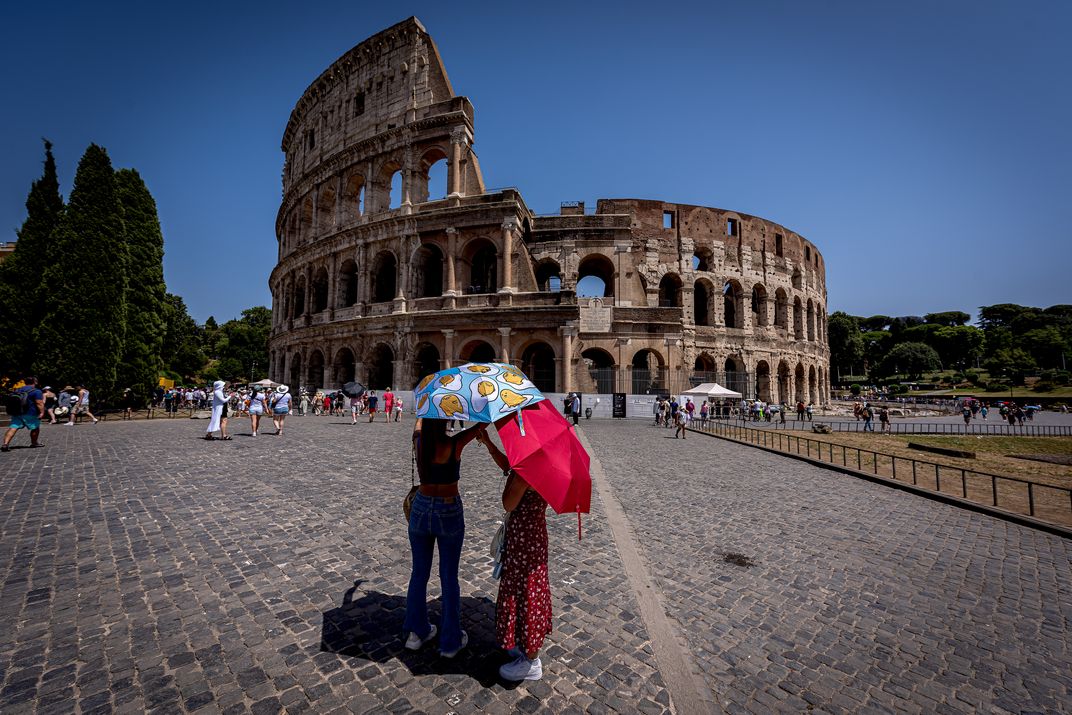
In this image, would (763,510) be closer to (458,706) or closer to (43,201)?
(458,706)

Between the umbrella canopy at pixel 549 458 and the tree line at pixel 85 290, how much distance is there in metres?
25.8

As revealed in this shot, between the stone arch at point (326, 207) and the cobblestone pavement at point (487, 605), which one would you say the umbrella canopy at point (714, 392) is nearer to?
the cobblestone pavement at point (487, 605)

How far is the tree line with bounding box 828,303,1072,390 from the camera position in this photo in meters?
57.7

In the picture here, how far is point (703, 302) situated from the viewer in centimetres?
3262

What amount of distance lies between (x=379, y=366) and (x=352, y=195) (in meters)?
12.3

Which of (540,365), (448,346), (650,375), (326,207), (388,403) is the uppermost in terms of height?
(326,207)

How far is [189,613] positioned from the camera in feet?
10.6

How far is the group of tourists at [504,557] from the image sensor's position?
8.36ft

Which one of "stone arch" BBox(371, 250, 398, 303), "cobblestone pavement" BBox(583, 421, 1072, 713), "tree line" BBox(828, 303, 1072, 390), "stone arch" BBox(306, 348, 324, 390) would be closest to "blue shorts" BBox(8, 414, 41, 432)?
"cobblestone pavement" BBox(583, 421, 1072, 713)

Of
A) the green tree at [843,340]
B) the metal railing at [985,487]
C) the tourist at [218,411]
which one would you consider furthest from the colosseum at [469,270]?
the green tree at [843,340]

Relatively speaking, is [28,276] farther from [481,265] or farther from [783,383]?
[783,383]

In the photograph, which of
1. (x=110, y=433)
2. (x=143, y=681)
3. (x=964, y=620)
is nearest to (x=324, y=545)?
(x=143, y=681)

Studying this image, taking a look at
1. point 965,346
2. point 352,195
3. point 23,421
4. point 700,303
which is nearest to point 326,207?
point 352,195

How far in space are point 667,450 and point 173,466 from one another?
11.7 m
